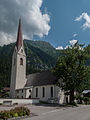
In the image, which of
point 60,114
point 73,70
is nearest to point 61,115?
point 60,114

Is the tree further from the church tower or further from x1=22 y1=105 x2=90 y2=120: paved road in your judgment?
the church tower

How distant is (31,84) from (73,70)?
18.3 metres

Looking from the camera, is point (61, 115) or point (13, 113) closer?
point (13, 113)

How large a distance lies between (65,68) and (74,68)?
2254 mm

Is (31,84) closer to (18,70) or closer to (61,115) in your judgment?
(18,70)

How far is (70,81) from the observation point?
31.1 m

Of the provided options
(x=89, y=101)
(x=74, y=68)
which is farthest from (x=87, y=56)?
(x=89, y=101)

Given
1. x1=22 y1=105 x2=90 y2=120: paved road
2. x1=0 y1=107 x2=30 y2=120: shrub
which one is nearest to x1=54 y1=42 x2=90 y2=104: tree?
x1=22 y1=105 x2=90 y2=120: paved road

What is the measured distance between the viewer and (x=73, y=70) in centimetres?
3147

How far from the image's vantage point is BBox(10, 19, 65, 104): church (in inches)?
1475

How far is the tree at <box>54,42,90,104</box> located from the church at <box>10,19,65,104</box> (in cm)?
507

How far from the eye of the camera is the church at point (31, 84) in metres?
37.5

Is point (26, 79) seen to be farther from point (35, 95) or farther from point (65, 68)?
point (65, 68)

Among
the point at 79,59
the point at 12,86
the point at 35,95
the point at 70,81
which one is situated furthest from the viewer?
the point at 12,86
